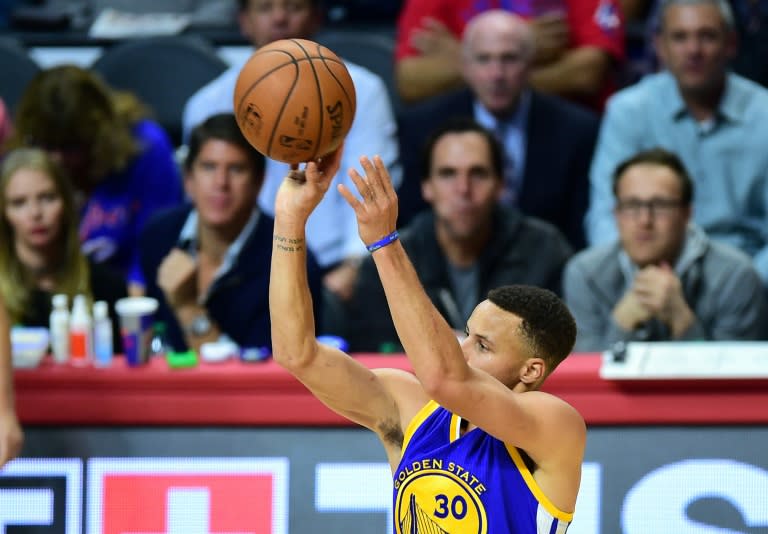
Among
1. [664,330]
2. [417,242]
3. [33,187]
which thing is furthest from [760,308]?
[33,187]

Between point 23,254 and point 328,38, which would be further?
point 328,38

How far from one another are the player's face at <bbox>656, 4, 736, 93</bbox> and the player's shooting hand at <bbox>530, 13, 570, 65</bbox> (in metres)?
0.69

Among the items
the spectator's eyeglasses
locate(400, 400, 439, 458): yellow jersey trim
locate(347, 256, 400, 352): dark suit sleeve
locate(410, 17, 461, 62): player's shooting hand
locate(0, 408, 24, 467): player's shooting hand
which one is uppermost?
locate(410, 17, 461, 62): player's shooting hand

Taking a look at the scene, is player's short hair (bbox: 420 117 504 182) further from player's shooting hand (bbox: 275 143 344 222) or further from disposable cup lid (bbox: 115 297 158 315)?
player's shooting hand (bbox: 275 143 344 222)

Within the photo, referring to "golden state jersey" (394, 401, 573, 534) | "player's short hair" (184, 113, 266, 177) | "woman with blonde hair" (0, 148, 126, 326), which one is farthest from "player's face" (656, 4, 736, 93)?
"golden state jersey" (394, 401, 573, 534)

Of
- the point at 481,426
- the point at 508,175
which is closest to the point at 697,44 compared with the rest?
the point at 508,175

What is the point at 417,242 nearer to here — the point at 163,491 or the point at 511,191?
the point at 511,191

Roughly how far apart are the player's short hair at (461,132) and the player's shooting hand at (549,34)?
3.75 ft

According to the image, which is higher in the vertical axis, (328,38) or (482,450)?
(328,38)

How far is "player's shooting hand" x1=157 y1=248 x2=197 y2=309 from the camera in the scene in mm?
5277

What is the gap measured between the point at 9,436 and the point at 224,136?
166 cm

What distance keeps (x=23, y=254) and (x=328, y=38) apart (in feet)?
8.27

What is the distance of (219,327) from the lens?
5.24 metres

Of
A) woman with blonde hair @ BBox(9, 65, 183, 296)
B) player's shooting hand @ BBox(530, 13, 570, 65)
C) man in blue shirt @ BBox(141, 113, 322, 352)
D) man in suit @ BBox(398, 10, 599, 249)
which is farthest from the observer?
player's shooting hand @ BBox(530, 13, 570, 65)
